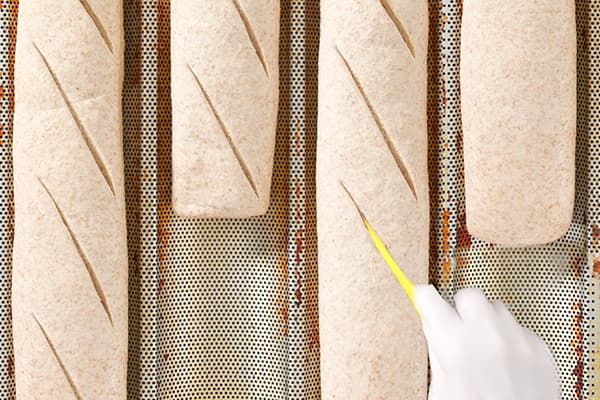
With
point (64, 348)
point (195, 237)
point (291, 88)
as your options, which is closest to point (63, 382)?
point (64, 348)

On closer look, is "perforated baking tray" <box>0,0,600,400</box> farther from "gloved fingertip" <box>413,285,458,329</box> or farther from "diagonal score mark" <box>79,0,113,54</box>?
"gloved fingertip" <box>413,285,458,329</box>

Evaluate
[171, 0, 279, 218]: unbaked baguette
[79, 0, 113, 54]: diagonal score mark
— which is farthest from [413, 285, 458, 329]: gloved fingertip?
[79, 0, 113, 54]: diagonal score mark

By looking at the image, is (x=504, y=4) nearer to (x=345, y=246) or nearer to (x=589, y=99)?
(x=589, y=99)

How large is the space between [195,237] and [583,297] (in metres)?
0.79

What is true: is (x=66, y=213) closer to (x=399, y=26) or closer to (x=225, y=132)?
(x=225, y=132)

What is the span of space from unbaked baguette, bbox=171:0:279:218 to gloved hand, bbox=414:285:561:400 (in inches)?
21.7

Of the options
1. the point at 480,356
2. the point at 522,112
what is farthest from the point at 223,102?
the point at 480,356

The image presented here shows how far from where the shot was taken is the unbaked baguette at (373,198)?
1269mm

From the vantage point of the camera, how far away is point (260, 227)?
4.66 ft

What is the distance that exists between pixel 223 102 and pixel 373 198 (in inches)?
13.2

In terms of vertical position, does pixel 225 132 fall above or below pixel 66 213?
above

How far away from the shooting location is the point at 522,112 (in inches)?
49.4

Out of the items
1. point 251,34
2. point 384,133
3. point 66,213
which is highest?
point 251,34

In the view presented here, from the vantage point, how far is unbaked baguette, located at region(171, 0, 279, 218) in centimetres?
129
